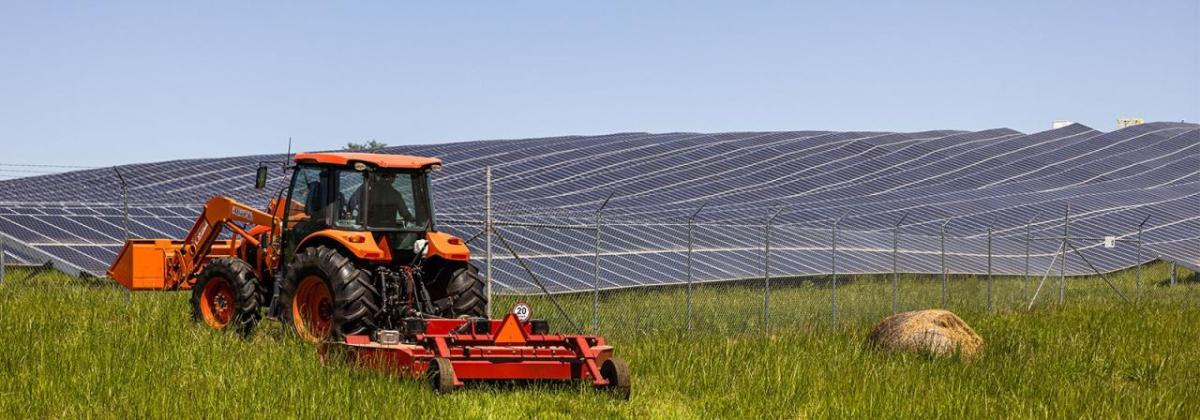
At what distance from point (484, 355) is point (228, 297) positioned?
185 inches

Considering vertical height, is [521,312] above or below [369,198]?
below

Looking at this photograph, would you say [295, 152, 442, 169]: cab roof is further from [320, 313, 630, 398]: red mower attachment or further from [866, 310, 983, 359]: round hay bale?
[866, 310, 983, 359]: round hay bale

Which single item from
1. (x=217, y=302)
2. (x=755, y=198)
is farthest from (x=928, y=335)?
(x=755, y=198)

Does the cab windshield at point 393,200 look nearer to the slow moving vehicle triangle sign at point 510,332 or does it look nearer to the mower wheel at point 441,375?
the slow moving vehicle triangle sign at point 510,332

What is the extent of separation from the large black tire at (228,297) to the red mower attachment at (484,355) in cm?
251

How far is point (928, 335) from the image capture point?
17.6 meters

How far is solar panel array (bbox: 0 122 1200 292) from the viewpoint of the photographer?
2641 centimetres

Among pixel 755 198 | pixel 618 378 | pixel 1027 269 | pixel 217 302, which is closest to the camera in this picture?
pixel 618 378

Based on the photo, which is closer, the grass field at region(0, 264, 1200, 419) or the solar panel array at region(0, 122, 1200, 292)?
the grass field at region(0, 264, 1200, 419)

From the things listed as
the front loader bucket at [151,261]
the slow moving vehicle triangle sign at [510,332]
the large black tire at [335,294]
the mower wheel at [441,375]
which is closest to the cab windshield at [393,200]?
the large black tire at [335,294]

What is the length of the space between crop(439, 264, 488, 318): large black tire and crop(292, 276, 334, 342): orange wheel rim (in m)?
1.16

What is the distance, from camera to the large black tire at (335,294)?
44.9ft

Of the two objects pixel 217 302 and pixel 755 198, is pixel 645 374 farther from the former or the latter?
pixel 755 198

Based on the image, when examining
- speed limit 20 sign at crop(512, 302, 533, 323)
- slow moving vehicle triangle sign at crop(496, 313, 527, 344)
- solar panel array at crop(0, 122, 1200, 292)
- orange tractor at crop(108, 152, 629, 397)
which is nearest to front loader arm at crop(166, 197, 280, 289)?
orange tractor at crop(108, 152, 629, 397)
